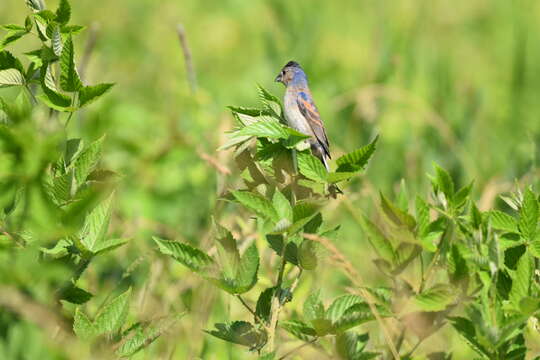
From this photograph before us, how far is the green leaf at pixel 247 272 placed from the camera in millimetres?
2084

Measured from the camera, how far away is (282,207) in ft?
6.77

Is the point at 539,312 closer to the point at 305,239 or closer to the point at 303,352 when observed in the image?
the point at 305,239

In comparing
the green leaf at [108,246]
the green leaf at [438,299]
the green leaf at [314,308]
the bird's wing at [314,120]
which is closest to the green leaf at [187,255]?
the green leaf at [108,246]

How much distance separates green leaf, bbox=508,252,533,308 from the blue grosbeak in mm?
992

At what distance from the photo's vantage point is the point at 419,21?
7.07 m

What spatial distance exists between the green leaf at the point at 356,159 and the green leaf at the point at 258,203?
0.23 m

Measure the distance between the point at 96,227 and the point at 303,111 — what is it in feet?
4.14

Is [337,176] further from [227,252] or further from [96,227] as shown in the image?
[96,227]

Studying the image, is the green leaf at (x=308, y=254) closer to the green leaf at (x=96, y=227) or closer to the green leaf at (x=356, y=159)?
the green leaf at (x=356, y=159)

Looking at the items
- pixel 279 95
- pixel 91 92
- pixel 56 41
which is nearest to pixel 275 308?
pixel 91 92

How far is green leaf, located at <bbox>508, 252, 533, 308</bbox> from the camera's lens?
6.95 ft

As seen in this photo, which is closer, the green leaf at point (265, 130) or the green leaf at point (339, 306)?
the green leaf at point (265, 130)

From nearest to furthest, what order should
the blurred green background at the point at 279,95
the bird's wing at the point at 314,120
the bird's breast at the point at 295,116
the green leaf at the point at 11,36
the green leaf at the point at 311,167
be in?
the green leaf at the point at 311,167 → the green leaf at the point at 11,36 → the bird's breast at the point at 295,116 → the bird's wing at the point at 314,120 → the blurred green background at the point at 279,95

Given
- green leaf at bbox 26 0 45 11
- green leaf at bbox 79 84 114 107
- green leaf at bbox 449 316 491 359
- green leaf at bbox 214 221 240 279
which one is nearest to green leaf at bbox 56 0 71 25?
green leaf at bbox 26 0 45 11
